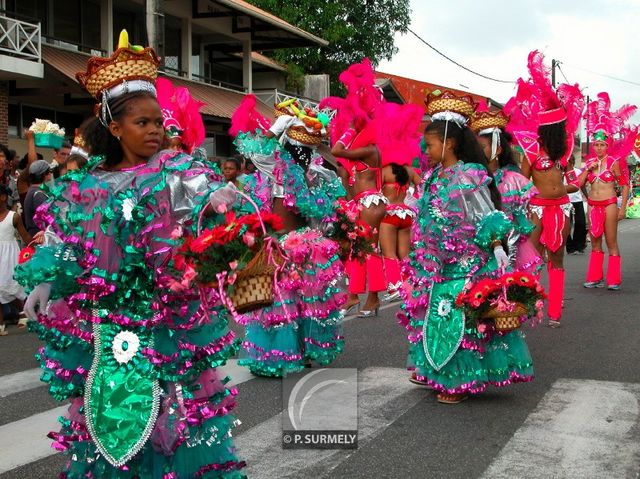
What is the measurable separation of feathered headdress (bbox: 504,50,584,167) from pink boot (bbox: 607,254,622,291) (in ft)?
11.2

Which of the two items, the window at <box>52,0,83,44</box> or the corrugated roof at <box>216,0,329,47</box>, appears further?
the corrugated roof at <box>216,0,329,47</box>

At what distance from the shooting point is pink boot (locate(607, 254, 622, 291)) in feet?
39.7

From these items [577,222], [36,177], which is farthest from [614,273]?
[36,177]

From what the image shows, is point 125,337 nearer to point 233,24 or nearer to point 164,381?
point 164,381

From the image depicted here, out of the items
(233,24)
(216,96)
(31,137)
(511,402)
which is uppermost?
(233,24)

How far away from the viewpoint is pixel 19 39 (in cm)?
1725

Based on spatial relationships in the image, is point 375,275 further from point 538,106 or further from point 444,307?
point 444,307

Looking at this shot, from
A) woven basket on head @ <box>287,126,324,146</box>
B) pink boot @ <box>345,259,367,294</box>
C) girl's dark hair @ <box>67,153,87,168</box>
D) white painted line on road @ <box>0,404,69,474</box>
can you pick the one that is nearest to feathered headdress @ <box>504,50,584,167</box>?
pink boot @ <box>345,259,367,294</box>

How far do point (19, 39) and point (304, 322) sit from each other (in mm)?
13009

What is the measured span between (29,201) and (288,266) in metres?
7.00

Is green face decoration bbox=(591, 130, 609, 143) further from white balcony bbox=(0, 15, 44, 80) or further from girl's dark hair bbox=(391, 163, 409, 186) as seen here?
white balcony bbox=(0, 15, 44, 80)

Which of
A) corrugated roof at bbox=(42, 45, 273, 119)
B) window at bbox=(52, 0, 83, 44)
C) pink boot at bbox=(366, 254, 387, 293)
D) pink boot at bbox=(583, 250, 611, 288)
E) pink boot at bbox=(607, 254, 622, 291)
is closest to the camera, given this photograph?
pink boot at bbox=(366, 254, 387, 293)

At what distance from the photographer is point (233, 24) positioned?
26750 millimetres

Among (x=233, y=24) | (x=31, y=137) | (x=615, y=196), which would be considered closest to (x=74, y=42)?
(x=233, y=24)
